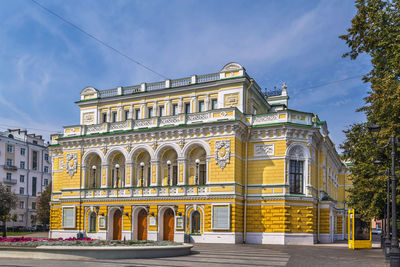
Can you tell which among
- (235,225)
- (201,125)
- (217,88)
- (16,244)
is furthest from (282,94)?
(16,244)

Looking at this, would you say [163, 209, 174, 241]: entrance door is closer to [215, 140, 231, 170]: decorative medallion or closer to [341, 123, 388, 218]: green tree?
[215, 140, 231, 170]: decorative medallion

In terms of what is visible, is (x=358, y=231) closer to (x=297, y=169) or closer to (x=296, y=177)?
(x=296, y=177)

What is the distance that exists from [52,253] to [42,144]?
71.0 metres

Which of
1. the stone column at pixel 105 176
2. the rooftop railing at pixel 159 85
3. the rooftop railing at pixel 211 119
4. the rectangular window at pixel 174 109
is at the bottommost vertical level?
the stone column at pixel 105 176

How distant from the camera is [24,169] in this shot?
273ft

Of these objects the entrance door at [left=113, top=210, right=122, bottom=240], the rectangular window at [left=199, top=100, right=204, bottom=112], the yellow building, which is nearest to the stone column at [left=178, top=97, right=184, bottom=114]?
the yellow building

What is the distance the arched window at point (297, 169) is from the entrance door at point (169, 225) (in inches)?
441

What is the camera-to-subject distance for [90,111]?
4900 centimetres

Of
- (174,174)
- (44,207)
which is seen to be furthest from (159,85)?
(44,207)

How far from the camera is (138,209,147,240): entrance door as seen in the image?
137 ft

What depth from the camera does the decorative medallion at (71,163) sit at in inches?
1794

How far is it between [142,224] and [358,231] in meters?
19.9

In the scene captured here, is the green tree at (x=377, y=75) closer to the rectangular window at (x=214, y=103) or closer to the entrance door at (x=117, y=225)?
the rectangular window at (x=214, y=103)

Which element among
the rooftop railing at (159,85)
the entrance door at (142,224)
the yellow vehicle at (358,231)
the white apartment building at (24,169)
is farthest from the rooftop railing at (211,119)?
the white apartment building at (24,169)
